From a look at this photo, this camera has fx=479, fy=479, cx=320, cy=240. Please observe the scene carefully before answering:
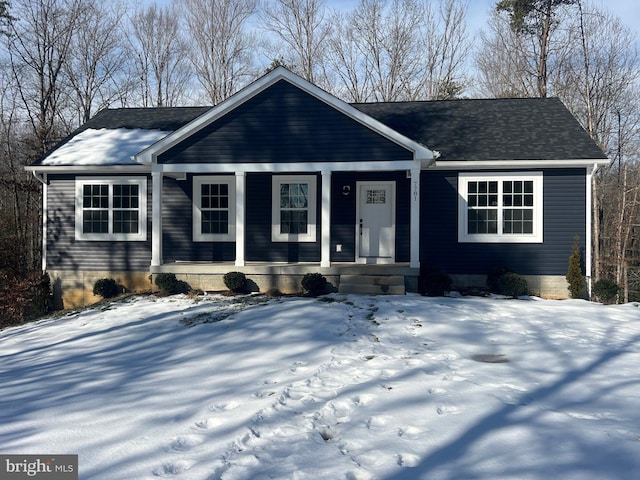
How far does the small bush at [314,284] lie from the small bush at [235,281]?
4.83ft

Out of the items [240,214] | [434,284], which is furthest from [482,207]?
[240,214]

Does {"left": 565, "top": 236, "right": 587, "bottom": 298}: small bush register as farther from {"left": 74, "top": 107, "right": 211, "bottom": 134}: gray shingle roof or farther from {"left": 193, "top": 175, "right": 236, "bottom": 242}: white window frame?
{"left": 74, "top": 107, "right": 211, "bottom": 134}: gray shingle roof

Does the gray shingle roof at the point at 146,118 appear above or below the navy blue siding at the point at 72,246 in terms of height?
above

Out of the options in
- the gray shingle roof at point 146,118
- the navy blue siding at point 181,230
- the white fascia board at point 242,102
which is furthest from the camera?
the gray shingle roof at point 146,118

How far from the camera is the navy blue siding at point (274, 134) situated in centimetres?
1171

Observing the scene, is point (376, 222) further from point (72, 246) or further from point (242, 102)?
point (72, 246)

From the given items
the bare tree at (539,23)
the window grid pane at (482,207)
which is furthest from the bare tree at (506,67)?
the window grid pane at (482,207)

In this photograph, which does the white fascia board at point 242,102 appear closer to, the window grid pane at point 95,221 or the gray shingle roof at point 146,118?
the window grid pane at point 95,221

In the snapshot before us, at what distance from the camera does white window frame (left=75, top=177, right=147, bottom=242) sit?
13352 mm

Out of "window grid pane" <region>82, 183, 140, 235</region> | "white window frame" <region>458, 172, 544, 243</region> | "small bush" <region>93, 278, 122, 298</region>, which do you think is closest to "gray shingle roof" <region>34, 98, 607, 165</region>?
"white window frame" <region>458, 172, 544, 243</region>

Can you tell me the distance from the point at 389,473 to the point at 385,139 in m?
9.12

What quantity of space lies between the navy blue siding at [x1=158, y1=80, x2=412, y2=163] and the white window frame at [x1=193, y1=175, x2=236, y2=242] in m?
1.64

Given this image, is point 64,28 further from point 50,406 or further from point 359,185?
point 50,406

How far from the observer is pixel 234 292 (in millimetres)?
11445
